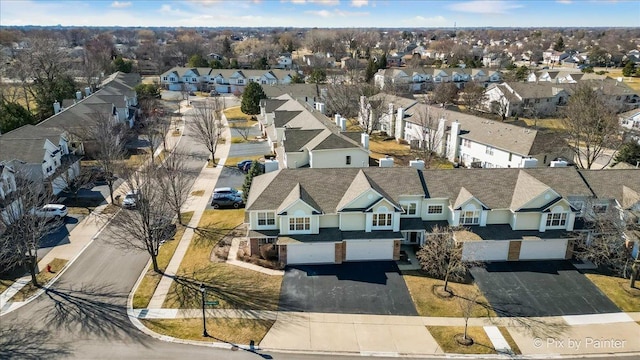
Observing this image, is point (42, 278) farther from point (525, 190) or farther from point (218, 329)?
point (525, 190)

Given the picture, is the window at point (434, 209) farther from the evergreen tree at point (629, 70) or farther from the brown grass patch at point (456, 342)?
the evergreen tree at point (629, 70)

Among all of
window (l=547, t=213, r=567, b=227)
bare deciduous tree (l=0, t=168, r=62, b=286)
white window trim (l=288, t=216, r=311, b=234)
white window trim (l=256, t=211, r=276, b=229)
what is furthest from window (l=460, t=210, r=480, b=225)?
bare deciduous tree (l=0, t=168, r=62, b=286)

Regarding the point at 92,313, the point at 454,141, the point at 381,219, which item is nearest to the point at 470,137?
the point at 454,141

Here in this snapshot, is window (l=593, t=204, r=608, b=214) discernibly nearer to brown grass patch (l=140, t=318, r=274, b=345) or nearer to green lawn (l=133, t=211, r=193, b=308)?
brown grass patch (l=140, t=318, r=274, b=345)

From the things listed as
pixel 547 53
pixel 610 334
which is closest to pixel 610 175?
pixel 610 334

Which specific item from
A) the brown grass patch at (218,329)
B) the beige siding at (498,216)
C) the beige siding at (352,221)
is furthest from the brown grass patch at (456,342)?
the beige siding at (498,216)

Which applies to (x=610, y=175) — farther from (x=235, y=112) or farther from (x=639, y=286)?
(x=235, y=112)

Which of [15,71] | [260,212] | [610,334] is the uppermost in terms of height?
[15,71]
